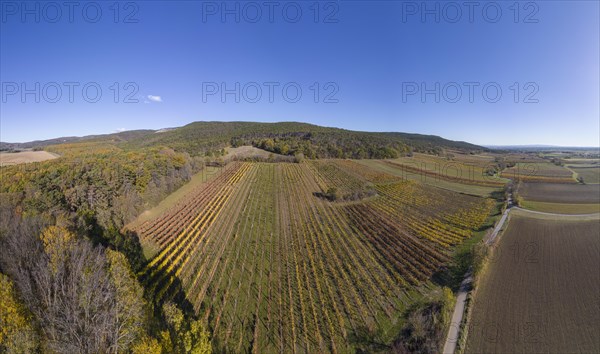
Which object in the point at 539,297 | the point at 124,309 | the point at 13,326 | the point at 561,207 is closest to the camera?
the point at 13,326

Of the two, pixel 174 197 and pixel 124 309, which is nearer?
pixel 124 309

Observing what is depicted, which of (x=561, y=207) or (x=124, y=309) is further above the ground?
(x=124, y=309)

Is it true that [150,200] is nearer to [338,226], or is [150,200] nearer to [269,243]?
[269,243]

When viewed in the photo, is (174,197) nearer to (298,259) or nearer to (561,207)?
(298,259)

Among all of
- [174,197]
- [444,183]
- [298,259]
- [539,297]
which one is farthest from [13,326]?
[444,183]

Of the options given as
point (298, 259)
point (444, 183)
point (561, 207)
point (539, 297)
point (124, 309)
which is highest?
point (444, 183)

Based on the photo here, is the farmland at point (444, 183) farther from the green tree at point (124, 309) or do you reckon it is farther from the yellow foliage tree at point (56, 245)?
the yellow foliage tree at point (56, 245)

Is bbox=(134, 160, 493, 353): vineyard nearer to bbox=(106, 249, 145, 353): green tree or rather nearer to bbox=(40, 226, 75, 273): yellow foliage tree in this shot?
bbox=(106, 249, 145, 353): green tree

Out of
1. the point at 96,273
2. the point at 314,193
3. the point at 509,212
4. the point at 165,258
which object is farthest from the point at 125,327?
the point at 509,212

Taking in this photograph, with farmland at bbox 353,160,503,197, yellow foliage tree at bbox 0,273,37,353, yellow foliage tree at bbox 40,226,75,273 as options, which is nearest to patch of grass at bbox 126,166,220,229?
yellow foliage tree at bbox 40,226,75,273
